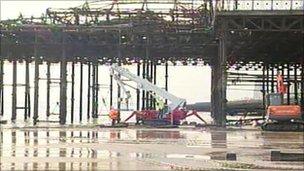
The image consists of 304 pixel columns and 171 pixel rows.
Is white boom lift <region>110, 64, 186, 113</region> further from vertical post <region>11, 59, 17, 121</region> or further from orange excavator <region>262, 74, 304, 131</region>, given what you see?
vertical post <region>11, 59, 17, 121</region>

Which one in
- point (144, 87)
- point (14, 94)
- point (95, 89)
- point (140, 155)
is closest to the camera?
point (140, 155)

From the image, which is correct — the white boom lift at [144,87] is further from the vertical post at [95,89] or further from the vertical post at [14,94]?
the vertical post at [95,89]

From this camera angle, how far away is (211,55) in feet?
217

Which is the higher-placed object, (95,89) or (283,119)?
(95,89)

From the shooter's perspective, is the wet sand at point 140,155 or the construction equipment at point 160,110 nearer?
the wet sand at point 140,155

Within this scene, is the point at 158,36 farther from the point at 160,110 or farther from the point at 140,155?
the point at 140,155

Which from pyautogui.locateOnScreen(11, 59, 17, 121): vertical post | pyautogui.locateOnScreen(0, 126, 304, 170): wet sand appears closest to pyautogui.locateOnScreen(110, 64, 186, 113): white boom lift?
pyautogui.locateOnScreen(0, 126, 304, 170): wet sand

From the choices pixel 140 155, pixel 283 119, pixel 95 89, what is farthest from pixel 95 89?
pixel 140 155

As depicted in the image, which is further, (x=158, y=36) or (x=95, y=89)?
(x=95, y=89)

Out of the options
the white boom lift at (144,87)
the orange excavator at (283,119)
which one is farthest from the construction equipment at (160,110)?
the orange excavator at (283,119)

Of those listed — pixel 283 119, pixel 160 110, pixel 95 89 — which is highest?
pixel 95 89

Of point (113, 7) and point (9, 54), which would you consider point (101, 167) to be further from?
point (9, 54)

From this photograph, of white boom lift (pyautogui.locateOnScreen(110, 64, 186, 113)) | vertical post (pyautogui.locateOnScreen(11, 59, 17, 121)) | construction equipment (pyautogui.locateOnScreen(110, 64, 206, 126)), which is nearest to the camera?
construction equipment (pyautogui.locateOnScreen(110, 64, 206, 126))

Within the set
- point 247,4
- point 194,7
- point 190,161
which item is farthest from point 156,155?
point 194,7
